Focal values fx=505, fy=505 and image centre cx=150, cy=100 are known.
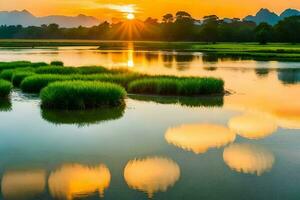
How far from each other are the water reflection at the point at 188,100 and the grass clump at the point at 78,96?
10.9 ft

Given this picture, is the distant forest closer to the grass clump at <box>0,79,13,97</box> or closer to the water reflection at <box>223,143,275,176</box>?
the grass clump at <box>0,79,13,97</box>

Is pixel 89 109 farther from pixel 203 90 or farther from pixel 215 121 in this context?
pixel 203 90

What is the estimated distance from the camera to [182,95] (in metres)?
26.9

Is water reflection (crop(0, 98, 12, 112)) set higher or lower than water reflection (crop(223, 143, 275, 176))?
lower

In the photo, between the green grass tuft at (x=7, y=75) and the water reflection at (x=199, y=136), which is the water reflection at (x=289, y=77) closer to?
the green grass tuft at (x=7, y=75)

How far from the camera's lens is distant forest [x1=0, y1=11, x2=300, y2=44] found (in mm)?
103438

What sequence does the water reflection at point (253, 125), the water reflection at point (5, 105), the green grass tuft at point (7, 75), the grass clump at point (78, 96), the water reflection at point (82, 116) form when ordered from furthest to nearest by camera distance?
the green grass tuft at point (7, 75), the water reflection at point (5, 105), the grass clump at point (78, 96), the water reflection at point (82, 116), the water reflection at point (253, 125)

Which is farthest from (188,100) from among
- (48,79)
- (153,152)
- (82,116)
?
(153,152)

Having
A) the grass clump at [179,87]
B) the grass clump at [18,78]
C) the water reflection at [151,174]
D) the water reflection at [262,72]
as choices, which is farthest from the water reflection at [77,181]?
the water reflection at [262,72]

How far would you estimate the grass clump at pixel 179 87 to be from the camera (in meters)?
27.1

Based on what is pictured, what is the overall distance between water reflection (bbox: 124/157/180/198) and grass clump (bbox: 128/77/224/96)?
14.5 metres

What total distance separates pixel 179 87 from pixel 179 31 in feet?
370

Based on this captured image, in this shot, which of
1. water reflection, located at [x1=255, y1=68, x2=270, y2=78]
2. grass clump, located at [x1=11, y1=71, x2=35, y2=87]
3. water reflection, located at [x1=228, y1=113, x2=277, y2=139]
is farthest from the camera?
water reflection, located at [x1=255, y1=68, x2=270, y2=78]

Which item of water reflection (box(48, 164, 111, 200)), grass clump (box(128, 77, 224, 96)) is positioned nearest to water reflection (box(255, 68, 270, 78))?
grass clump (box(128, 77, 224, 96))
